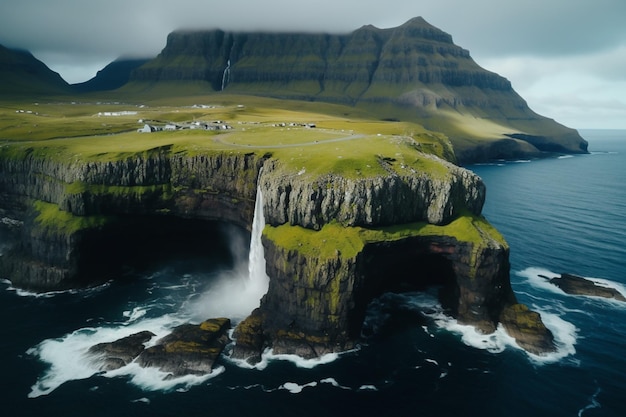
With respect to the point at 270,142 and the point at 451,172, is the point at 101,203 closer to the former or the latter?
the point at 270,142

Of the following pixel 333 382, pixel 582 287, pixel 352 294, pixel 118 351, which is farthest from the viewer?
pixel 582 287

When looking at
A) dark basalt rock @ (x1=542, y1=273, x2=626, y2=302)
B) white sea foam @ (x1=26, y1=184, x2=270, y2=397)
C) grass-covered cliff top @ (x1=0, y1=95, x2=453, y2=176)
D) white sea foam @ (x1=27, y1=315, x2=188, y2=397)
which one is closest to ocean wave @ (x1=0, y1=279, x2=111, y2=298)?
white sea foam @ (x1=26, y1=184, x2=270, y2=397)

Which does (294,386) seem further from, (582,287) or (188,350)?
(582,287)

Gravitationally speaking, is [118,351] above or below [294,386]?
below

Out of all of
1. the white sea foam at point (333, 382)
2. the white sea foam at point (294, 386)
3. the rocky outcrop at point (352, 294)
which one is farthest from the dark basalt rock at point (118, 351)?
the white sea foam at point (333, 382)

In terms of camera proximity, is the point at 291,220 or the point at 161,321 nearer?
the point at 161,321

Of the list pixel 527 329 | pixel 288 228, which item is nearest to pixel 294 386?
pixel 288 228

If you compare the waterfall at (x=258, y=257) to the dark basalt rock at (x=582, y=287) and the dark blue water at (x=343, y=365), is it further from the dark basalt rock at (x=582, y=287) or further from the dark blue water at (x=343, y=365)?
the dark basalt rock at (x=582, y=287)

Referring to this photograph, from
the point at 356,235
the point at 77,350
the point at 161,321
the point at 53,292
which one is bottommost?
the point at 77,350
